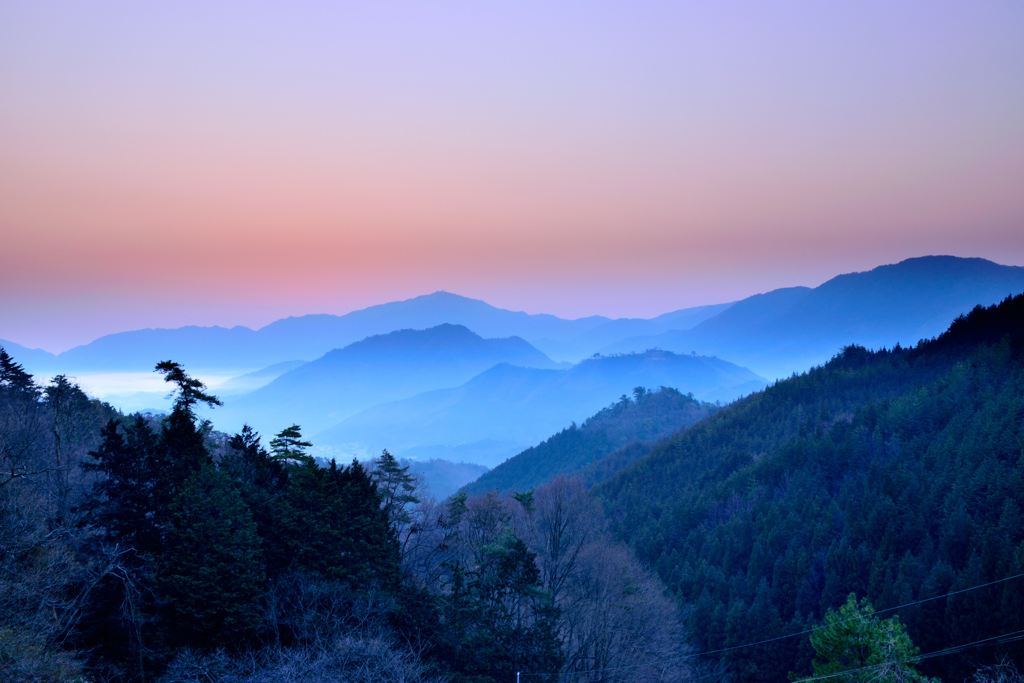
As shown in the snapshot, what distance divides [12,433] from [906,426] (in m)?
77.9

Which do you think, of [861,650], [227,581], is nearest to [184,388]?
[227,581]

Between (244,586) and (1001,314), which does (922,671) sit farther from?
(1001,314)

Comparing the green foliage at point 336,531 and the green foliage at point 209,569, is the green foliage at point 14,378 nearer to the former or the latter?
the green foliage at point 336,531

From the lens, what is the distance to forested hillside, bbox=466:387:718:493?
12712cm

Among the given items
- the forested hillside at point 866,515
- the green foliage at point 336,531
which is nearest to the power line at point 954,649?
the forested hillside at point 866,515

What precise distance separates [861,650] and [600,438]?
120 metres

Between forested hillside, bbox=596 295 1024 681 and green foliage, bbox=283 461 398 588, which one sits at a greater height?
green foliage, bbox=283 461 398 588

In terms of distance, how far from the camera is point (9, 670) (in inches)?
401

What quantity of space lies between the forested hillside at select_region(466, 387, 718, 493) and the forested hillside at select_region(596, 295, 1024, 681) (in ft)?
138

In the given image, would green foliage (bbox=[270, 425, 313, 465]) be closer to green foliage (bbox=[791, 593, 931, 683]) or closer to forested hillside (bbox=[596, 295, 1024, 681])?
green foliage (bbox=[791, 593, 931, 683])

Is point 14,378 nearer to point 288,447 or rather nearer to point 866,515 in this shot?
point 288,447

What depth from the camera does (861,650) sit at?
23.1m

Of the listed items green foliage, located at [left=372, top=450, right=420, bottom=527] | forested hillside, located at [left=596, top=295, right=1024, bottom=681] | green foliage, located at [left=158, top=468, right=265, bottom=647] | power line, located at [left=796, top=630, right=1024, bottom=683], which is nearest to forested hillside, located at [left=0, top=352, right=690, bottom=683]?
green foliage, located at [left=158, top=468, right=265, bottom=647]

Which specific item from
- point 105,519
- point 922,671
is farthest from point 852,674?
point 105,519
